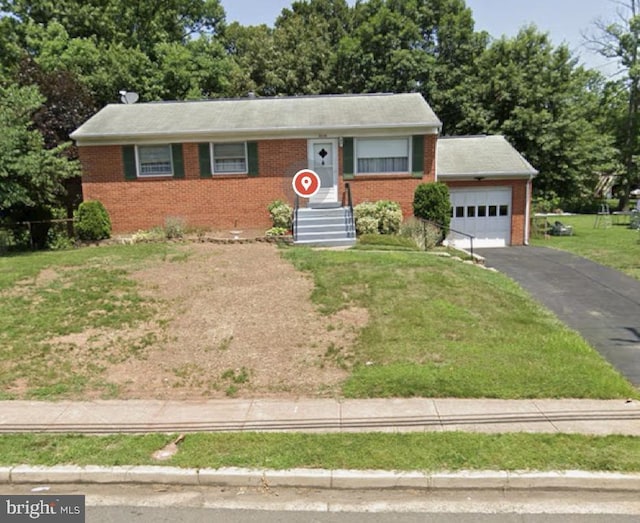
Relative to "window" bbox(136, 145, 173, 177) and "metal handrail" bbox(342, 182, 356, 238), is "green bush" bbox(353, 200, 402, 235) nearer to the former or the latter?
"metal handrail" bbox(342, 182, 356, 238)

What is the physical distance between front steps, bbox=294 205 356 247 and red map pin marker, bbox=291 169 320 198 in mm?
643

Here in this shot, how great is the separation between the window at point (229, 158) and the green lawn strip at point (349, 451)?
39.7 feet

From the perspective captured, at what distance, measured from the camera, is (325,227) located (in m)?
13.9

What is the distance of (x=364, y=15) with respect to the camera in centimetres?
3353

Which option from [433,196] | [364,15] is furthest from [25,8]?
[433,196]

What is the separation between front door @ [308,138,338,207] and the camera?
15812 mm

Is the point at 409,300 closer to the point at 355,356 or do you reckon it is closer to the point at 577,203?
the point at 355,356

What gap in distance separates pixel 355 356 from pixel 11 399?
429 cm

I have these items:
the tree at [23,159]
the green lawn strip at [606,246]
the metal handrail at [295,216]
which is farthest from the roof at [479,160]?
the tree at [23,159]

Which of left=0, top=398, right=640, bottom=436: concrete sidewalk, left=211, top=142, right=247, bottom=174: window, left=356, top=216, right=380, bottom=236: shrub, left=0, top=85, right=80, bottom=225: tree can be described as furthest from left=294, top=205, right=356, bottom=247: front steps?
left=0, top=398, right=640, bottom=436: concrete sidewalk

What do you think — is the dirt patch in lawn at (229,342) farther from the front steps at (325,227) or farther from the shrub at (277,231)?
the shrub at (277,231)

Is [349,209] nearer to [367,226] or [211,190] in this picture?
[367,226]

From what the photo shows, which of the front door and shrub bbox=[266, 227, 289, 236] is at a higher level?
the front door

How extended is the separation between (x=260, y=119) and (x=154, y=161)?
12.5ft
